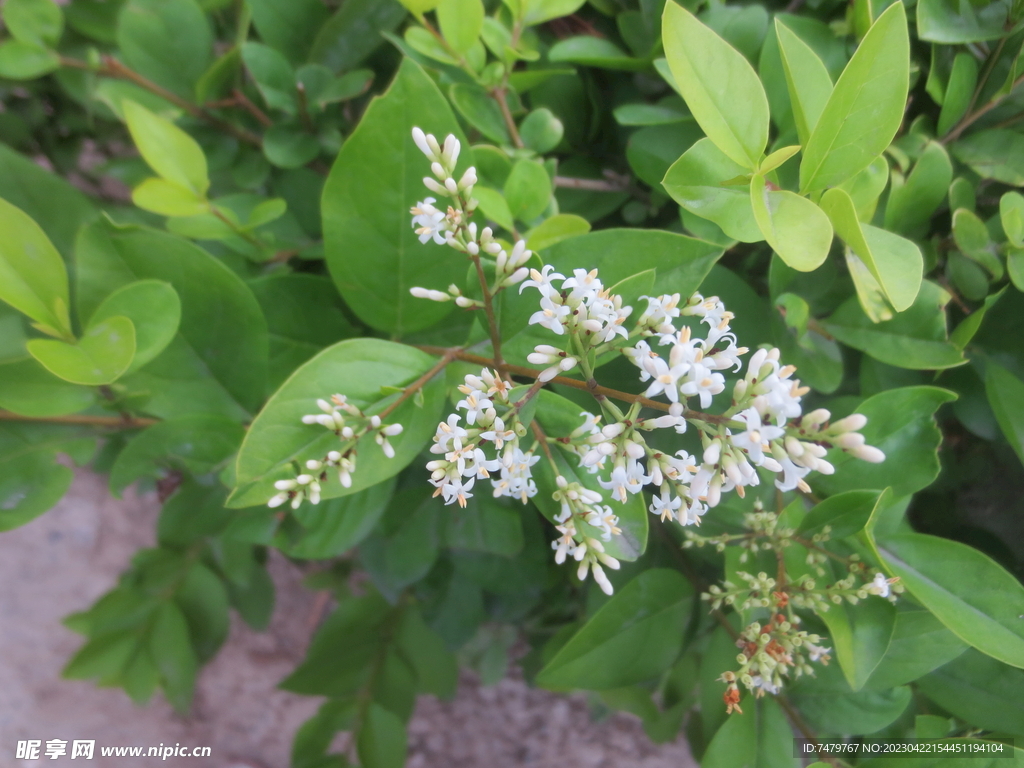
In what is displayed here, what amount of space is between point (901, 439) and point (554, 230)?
40 cm

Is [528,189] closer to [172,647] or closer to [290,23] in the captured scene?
[290,23]

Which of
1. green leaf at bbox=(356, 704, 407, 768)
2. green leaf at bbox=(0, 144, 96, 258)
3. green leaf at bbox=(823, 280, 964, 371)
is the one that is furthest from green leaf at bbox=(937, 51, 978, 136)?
green leaf at bbox=(356, 704, 407, 768)

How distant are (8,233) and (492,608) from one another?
3.04 feet

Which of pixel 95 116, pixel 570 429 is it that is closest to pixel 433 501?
pixel 570 429

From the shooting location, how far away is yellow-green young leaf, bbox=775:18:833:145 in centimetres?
44

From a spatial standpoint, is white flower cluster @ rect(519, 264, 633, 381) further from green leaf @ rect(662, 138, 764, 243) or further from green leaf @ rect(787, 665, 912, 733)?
green leaf @ rect(787, 665, 912, 733)

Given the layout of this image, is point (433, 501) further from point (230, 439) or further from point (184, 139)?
point (184, 139)

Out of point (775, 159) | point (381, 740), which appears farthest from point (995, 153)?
point (381, 740)

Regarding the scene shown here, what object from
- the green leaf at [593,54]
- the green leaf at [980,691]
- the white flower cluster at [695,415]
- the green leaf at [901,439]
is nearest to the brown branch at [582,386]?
the white flower cluster at [695,415]

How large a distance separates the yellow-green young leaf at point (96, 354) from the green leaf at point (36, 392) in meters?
0.09

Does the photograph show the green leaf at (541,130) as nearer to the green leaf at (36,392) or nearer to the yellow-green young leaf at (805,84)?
the yellow-green young leaf at (805,84)

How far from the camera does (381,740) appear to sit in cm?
105

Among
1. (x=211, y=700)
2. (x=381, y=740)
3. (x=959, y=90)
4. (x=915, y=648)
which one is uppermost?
(x=959, y=90)

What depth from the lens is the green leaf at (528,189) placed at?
22.0 inches
